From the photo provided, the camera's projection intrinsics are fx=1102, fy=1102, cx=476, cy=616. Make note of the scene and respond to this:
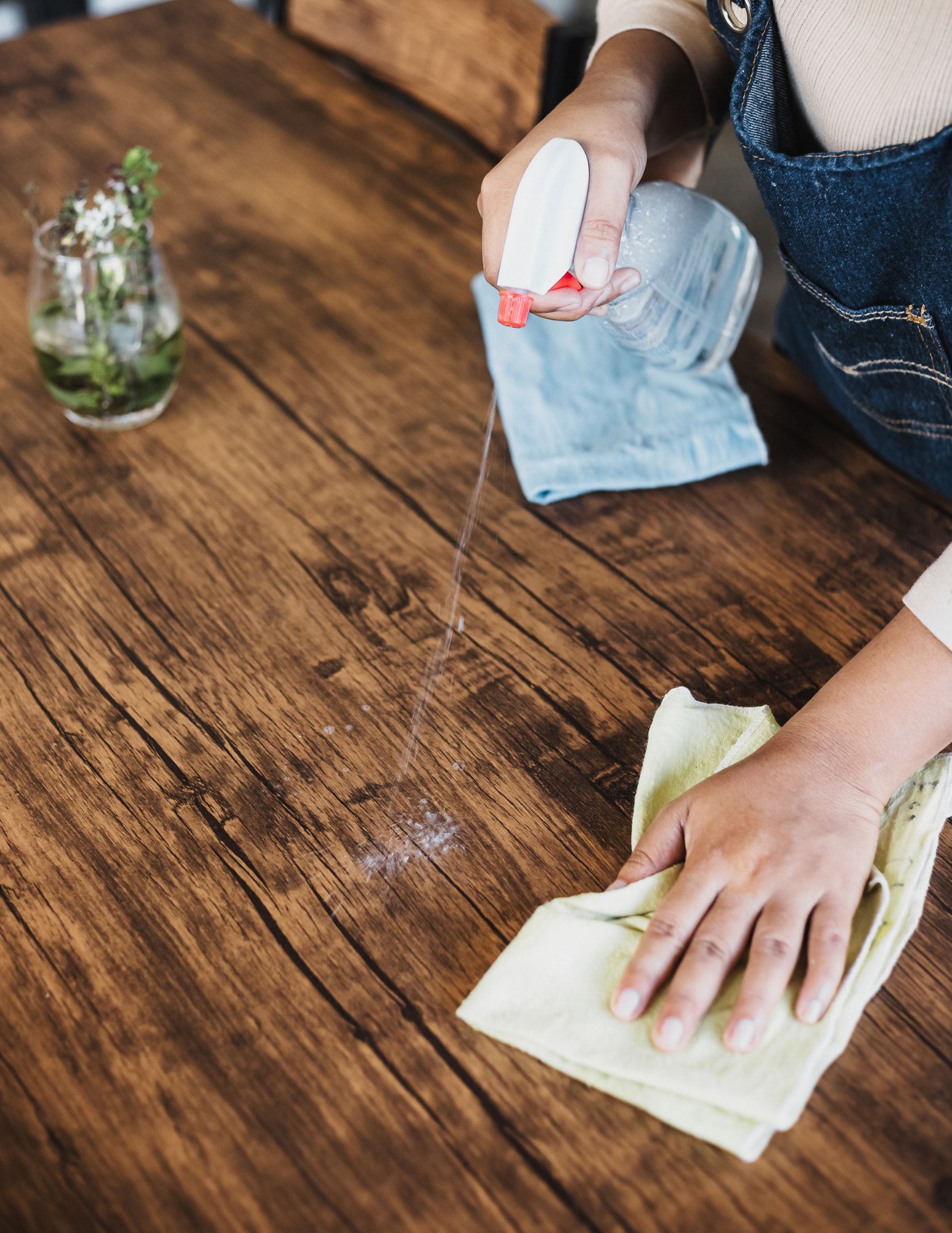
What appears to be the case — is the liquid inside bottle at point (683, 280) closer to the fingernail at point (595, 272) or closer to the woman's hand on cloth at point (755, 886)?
the fingernail at point (595, 272)

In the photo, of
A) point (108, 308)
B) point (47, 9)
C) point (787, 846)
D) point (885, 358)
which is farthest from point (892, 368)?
point (47, 9)

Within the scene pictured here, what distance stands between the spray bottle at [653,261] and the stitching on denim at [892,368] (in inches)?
6.0

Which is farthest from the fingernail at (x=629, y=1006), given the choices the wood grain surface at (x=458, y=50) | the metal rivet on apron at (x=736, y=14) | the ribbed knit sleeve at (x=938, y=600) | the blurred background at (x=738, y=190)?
the wood grain surface at (x=458, y=50)

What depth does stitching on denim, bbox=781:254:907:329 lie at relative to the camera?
0.81 metres

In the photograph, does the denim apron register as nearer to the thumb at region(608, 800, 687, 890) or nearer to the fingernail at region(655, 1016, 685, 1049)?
the thumb at region(608, 800, 687, 890)

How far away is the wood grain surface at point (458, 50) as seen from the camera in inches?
49.3

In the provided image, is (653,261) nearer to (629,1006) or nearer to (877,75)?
(877,75)

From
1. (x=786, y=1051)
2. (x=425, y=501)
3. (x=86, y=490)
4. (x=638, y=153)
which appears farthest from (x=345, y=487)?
(x=786, y=1051)

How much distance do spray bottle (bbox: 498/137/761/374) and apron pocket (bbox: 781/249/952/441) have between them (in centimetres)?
10

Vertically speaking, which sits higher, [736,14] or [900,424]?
[736,14]

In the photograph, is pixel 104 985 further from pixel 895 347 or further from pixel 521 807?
pixel 895 347

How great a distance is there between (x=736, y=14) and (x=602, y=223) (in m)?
0.25

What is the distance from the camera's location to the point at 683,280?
39.2 inches

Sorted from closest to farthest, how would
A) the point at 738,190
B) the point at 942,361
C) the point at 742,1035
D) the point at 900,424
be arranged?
the point at 742,1035 < the point at 942,361 < the point at 900,424 < the point at 738,190
